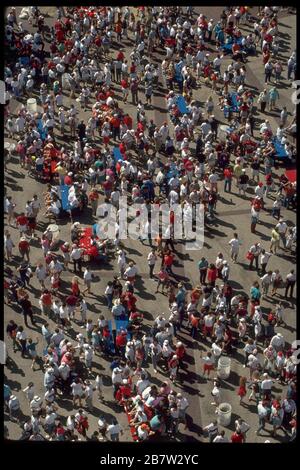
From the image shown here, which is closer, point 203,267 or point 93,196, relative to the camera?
point 203,267

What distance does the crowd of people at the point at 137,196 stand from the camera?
3125cm

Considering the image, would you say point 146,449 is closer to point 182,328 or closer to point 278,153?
point 182,328

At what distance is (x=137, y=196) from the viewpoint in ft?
128

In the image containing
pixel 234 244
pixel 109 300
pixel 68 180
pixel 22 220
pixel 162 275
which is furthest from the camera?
pixel 68 180

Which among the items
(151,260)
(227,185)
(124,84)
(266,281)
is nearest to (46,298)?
(151,260)

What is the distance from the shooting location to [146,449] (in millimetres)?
27969

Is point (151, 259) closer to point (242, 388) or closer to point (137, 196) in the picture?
point (137, 196)

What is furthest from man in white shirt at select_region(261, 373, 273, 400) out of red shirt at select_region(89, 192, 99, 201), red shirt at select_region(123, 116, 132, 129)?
red shirt at select_region(123, 116, 132, 129)

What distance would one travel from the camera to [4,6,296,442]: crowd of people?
3125 centimetres

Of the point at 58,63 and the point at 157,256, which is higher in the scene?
the point at 58,63

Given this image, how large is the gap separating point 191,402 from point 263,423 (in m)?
2.61

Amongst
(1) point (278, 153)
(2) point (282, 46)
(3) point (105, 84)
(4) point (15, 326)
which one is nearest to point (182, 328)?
(4) point (15, 326)

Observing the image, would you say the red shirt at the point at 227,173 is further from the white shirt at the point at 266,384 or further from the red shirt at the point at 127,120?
the white shirt at the point at 266,384

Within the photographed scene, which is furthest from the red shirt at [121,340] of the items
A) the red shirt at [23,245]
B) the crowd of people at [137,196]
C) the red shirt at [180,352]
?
the red shirt at [23,245]
